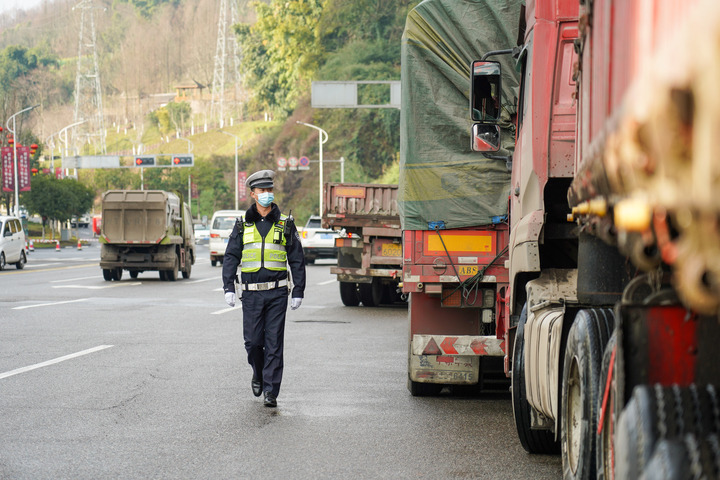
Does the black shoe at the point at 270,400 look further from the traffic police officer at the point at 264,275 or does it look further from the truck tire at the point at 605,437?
the truck tire at the point at 605,437

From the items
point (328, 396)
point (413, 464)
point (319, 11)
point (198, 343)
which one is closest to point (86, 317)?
point (198, 343)

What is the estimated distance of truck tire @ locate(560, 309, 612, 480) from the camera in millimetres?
3777

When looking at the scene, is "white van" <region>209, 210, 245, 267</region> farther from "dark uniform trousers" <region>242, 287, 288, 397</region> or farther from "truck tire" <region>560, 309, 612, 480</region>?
"truck tire" <region>560, 309, 612, 480</region>

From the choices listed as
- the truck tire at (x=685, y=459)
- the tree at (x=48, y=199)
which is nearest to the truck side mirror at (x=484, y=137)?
the truck tire at (x=685, y=459)

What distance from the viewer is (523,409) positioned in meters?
5.73

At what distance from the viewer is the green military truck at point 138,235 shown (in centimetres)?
2492

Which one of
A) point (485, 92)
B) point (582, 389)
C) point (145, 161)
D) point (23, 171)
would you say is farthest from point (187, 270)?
point (145, 161)

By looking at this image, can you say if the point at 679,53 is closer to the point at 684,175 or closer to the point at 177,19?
the point at 684,175

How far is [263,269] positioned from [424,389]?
171 centimetres

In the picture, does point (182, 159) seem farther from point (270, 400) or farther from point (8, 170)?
point (270, 400)

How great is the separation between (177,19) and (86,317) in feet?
570

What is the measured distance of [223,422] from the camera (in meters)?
6.74

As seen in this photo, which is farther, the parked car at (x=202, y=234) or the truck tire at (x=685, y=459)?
the parked car at (x=202, y=234)

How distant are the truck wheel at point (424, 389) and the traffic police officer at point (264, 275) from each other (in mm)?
1183
